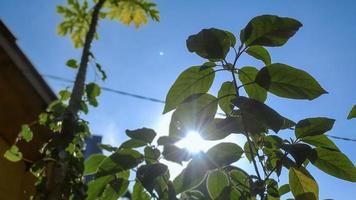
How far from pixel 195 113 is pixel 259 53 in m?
0.22

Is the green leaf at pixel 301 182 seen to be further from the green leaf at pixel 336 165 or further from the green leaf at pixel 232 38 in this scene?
the green leaf at pixel 232 38

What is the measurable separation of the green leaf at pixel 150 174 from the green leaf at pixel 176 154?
0.05m

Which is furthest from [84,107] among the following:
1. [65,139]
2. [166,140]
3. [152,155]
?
[166,140]

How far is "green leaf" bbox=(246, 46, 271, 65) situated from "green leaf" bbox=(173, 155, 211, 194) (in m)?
0.26

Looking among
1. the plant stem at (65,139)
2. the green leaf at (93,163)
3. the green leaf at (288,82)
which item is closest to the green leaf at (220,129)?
the green leaf at (288,82)

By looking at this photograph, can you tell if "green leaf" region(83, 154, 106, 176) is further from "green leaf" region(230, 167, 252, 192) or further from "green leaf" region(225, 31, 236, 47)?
"green leaf" region(225, 31, 236, 47)

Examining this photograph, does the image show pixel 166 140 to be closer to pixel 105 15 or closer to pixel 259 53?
pixel 259 53

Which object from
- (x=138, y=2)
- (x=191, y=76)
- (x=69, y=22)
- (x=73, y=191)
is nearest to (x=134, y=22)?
(x=138, y=2)

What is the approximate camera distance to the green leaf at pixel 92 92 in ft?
9.23

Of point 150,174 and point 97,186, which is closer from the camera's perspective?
point 150,174

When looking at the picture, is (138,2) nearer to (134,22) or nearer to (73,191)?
(134,22)

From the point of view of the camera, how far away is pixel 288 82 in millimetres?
829

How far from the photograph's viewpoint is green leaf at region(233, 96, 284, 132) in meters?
0.74

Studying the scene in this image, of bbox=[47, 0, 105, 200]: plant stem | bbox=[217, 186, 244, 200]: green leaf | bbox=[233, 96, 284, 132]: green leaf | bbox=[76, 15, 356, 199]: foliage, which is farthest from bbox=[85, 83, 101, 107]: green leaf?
bbox=[233, 96, 284, 132]: green leaf
